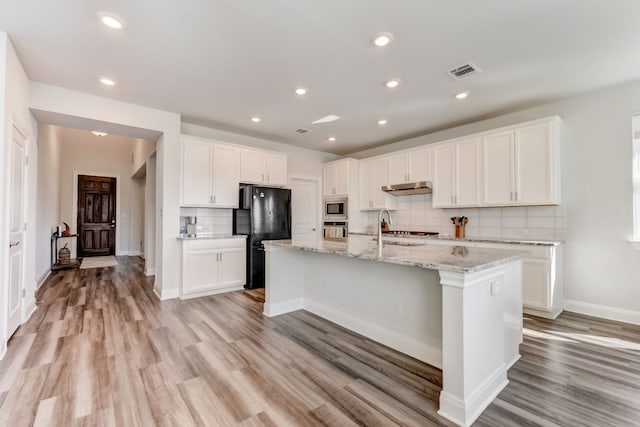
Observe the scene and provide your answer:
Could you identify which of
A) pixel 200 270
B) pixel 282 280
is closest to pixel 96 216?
pixel 200 270

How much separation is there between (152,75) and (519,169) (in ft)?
14.4

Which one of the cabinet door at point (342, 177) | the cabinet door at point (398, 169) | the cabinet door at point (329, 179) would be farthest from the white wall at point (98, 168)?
the cabinet door at point (398, 169)

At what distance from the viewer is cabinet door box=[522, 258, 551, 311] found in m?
3.30

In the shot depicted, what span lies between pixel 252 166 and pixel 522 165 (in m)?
3.91

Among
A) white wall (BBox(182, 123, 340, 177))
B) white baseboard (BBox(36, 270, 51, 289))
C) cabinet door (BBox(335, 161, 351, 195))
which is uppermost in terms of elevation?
white wall (BBox(182, 123, 340, 177))

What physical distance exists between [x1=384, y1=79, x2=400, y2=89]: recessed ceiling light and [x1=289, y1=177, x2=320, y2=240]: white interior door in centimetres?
303

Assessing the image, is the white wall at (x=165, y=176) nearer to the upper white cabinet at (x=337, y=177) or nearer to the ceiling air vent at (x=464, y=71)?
the upper white cabinet at (x=337, y=177)

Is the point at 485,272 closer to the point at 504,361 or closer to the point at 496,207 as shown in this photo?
the point at 504,361

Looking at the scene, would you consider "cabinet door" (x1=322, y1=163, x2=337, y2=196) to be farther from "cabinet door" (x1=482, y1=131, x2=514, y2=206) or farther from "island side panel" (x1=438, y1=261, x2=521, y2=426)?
"island side panel" (x1=438, y1=261, x2=521, y2=426)

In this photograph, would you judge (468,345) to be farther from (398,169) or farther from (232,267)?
(398,169)

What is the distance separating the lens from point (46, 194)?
5840 mm

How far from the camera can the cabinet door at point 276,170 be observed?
5172 millimetres

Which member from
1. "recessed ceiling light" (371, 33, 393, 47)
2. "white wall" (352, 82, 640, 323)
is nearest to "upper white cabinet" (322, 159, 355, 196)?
"white wall" (352, 82, 640, 323)

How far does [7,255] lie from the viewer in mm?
2518
